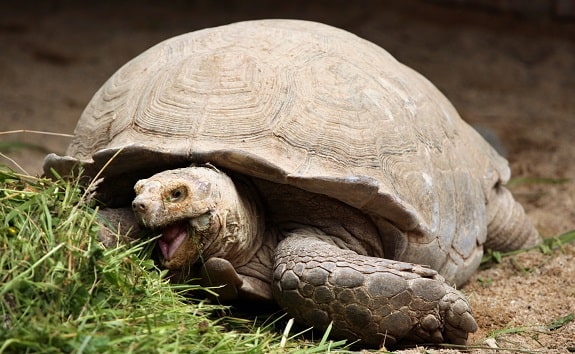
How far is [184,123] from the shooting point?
3508mm

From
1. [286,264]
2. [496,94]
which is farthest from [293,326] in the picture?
[496,94]

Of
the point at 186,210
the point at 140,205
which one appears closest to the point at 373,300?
the point at 186,210

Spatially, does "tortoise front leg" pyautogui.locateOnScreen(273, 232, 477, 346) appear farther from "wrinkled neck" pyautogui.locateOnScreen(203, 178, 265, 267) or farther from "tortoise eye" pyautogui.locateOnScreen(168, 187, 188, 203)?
"tortoise eye" pyautogui.locateOnScreen(168, 187, 188, 203)

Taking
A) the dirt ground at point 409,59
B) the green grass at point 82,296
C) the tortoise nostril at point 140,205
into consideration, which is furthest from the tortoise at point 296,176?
the dirt ground at point 409,59

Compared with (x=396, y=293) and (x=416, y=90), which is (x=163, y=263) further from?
(x=416, y=90)

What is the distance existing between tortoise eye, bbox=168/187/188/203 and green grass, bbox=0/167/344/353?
201 millimetres

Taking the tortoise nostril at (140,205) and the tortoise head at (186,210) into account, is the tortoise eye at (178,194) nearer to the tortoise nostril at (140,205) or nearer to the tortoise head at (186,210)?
the tortoise head at (186,210)

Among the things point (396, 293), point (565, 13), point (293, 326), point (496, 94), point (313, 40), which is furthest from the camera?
point (565, 13)

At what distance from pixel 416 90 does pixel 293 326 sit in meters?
1.43

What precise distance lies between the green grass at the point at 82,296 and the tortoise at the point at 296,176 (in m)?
0.18

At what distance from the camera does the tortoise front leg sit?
315cm

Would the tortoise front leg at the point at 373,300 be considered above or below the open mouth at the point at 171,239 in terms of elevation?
below

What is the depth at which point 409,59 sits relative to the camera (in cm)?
884

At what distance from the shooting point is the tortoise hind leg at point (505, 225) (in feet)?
15.1
